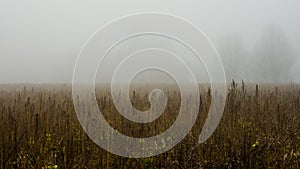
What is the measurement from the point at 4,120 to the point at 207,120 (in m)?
2.76

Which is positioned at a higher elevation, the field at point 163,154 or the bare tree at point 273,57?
the bare tree at point 273,57

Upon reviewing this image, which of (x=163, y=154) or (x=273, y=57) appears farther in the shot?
(x=273, y=57)

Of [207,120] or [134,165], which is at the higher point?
[207,120]

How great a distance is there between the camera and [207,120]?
419 cm

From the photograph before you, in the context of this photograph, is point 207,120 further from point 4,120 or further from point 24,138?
point 4,120

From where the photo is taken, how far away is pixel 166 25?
4.80m

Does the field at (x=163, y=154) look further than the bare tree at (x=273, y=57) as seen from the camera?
No

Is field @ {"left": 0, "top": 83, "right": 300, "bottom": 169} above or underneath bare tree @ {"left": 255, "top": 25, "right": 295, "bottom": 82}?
underneath

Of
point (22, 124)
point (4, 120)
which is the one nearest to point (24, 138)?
point (22, 124)

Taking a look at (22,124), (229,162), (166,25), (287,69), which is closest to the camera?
Result: (229,162)

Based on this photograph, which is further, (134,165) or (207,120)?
(207,120)

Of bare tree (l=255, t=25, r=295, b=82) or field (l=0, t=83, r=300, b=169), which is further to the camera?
bare tree (l=255, t=25, r=295, b=82)

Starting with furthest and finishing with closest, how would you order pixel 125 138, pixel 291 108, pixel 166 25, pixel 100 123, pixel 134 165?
pixel 291 108, pixel 166 25, pixel 100 123, pixel 125 138, pixel 134 165

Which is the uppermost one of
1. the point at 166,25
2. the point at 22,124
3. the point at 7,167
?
the point at 166,25
